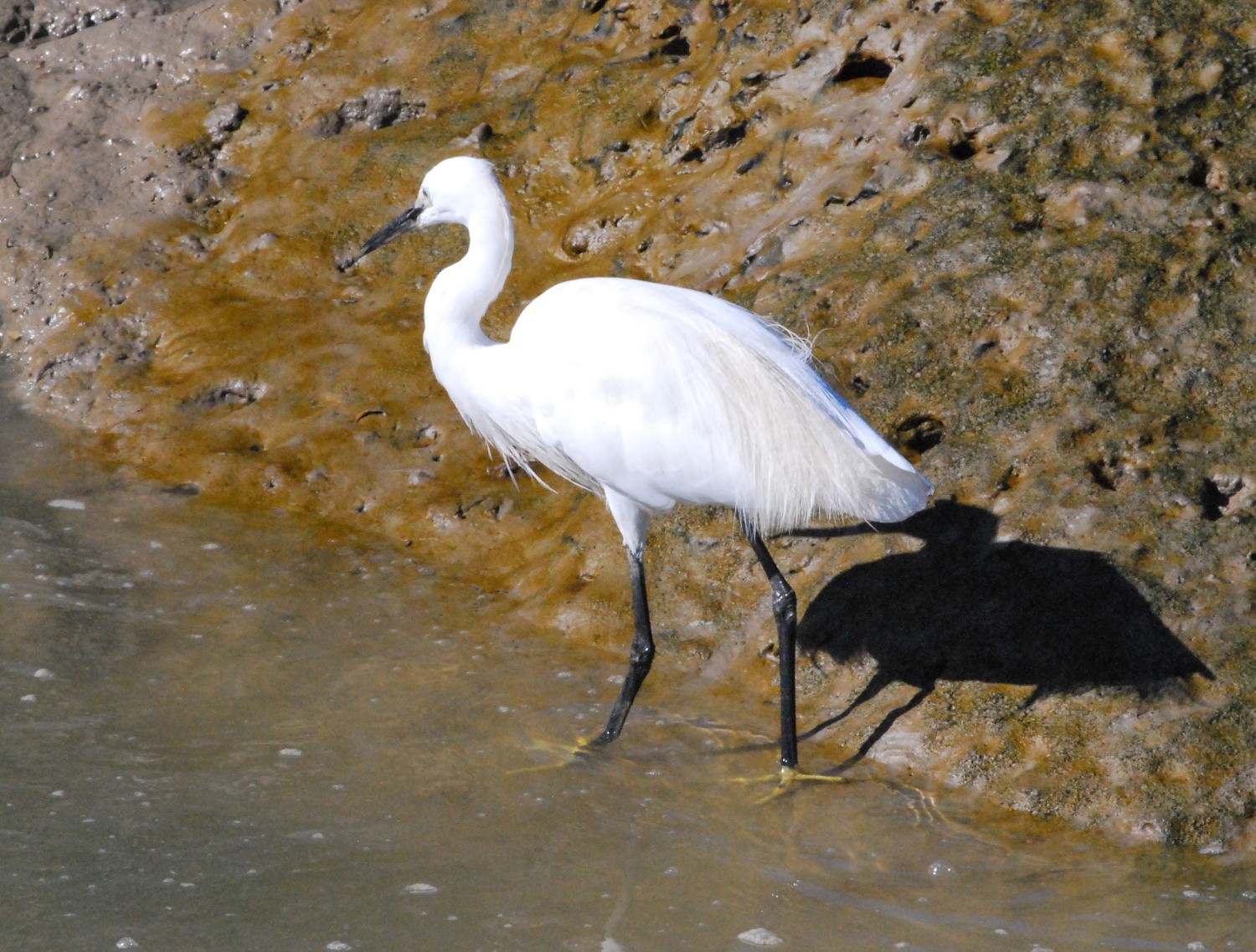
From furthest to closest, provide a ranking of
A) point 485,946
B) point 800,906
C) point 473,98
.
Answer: point 473,98, point 800,906, point 485,946

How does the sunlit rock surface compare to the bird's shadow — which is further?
the sunlit rock surface

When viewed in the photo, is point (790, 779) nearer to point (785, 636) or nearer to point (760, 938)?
point (785, 636)

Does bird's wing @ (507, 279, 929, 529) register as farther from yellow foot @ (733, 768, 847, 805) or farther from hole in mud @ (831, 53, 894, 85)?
hole in mud @ (831, 53, 894, 85)

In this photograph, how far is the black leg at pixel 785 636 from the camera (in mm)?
4504

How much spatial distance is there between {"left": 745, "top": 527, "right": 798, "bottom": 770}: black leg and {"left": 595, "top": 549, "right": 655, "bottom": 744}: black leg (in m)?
0.42

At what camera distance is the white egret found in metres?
4.47

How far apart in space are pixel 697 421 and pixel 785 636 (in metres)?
0.77

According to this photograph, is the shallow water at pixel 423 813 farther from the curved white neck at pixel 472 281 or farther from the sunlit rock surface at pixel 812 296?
the curved white neck at pixel 472 281

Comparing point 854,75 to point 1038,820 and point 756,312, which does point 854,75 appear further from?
point 1038,820

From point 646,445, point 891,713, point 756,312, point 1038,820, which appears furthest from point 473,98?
point 1038,820

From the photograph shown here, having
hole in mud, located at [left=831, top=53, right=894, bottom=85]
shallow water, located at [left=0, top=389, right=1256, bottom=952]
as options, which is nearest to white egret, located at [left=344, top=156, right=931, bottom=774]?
shallow water, located at [left=0, top=389, right=1256, bottom=952]

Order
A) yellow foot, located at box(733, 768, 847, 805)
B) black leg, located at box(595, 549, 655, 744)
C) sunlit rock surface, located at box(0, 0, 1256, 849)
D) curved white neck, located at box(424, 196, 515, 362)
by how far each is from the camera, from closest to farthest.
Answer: yellow foot, located at box(733, 768, 847, 805) < sunlit rock surface, located at box(0, 0, 1256, 849) < black leg, located at box(595, 549, 655, 744) < curved white neck, located at box(424, 196, 515, 362)

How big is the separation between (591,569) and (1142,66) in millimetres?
3047

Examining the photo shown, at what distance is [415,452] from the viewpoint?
20.9 ft
